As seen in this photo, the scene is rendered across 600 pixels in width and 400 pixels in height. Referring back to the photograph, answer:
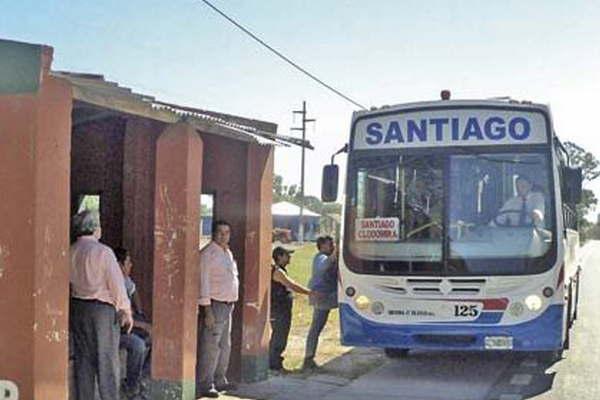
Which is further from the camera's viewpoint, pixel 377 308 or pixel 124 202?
pixel 377 308

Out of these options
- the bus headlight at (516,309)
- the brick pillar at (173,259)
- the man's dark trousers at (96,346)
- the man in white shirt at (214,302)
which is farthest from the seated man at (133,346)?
the bus headlight at (516,309)

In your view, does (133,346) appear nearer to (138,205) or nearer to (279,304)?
(138,205)

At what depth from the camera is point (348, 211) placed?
→ 34.4ft

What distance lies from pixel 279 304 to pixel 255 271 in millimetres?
983

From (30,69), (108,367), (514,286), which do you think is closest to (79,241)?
(108,367)

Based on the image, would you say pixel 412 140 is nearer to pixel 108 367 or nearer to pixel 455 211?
pixel 455 211

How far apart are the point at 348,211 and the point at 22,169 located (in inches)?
215

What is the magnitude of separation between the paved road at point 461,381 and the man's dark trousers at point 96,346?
6.54ft

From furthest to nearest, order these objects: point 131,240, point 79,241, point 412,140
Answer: point 412,140
point 131,240
point 79,241

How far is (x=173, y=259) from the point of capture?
7867 mm

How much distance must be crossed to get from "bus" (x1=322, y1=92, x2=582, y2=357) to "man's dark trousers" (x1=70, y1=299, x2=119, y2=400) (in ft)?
13.0

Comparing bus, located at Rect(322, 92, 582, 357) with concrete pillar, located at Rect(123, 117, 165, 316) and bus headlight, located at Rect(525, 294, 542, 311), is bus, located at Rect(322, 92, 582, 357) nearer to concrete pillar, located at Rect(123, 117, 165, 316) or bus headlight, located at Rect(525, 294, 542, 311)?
bus headlight, located at Rect(525, 294, 542, 311)

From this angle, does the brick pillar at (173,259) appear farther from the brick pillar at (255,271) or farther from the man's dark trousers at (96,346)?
the brick pillar at (255,271)

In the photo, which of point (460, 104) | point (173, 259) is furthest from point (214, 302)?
point (460, 104)
